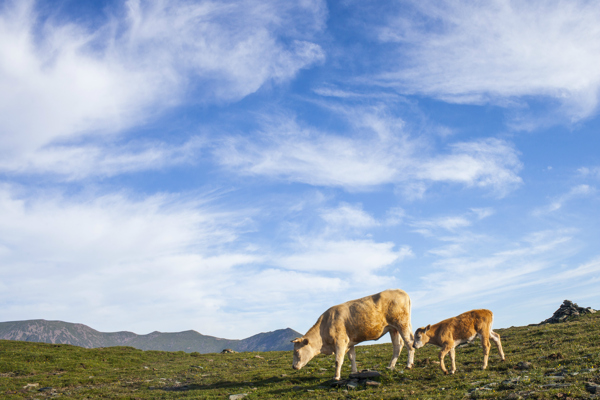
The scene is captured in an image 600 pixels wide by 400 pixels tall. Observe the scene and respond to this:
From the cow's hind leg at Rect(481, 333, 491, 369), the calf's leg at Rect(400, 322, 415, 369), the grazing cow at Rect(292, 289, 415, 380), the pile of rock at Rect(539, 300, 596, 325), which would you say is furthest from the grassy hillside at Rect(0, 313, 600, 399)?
the pile of rock at Rect(539, 300, 596, 325)

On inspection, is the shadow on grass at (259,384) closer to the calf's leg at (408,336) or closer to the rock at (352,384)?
the rock at (352,384)

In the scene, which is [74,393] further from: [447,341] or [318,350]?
[447,341]

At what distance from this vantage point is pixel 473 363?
2066 cm

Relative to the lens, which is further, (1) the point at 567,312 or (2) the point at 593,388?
(1) the point at 567,312

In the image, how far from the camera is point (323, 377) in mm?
21438

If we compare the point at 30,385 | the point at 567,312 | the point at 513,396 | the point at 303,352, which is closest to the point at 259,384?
the point at 303,352

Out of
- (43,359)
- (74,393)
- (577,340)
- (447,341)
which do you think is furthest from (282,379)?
(43,359)

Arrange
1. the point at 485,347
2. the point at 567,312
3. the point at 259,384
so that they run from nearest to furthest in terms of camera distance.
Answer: the point at 485,347 < the point at 259,384 < the point at 567,312

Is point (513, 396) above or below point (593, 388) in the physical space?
below

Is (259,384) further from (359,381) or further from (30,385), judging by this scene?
(30,385)

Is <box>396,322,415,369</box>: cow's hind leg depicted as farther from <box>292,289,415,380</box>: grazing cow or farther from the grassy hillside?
the grassy hillside

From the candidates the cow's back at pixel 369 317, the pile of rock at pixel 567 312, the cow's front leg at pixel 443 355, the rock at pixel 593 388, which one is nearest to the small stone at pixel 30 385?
the cow's back at pixel 369 317

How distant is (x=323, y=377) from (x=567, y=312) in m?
34.7

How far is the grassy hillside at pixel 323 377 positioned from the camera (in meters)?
14.5
